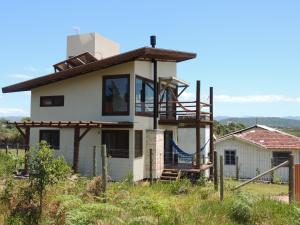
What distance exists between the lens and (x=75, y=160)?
703 inches

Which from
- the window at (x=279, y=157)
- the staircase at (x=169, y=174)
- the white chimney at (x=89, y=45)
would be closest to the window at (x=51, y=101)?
the white chimney at (x=89, y=45)

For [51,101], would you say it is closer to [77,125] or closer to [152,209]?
[77,125]

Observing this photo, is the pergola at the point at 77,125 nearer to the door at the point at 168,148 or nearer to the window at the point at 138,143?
the window at the point at 138,143

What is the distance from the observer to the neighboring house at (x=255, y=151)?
30500 mm

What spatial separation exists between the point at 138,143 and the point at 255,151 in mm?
14949

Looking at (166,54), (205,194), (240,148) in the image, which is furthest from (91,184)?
(240,148)

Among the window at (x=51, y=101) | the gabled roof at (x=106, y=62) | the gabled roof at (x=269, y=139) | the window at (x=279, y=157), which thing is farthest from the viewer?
the gabled roof at (x=269, y=139)

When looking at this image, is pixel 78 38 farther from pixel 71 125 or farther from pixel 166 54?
pixel 71 125

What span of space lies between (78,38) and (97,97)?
660cm

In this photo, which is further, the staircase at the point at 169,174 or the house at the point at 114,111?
the staircase at the point at 169,174

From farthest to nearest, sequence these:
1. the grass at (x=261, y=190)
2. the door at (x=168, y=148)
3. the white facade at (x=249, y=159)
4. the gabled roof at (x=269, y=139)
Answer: the white facade at (x=249, y=159) → the gabled roof at (x=269, y=139) → the door at (x=168, y=148) → the grass at (x=261, y=190)

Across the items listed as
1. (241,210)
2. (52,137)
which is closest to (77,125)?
(52,137)

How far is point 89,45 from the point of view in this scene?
975 inches

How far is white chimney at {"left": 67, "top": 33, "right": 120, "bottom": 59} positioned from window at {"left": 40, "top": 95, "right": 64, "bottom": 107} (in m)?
4.55
